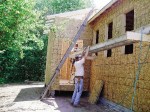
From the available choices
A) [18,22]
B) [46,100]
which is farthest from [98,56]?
[18,22]

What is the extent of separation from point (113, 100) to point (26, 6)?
5.30 metres

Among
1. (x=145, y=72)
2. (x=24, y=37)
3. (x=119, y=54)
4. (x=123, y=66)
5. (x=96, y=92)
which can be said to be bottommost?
(x=96, y=92)

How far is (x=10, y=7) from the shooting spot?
771 cm

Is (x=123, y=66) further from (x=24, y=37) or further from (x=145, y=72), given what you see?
(x=24, y=37)

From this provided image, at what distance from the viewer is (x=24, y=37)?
1095 centimetres

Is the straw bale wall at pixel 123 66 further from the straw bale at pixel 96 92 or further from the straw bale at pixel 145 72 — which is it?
the straw bale at pixel 96 92

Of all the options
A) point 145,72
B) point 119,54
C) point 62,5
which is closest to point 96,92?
point 119,54

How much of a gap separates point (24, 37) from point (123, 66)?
537 centimetres

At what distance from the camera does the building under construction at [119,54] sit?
575cm

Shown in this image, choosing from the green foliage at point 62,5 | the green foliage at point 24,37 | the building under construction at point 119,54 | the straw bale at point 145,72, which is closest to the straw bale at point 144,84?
the building under construction at point 119,54

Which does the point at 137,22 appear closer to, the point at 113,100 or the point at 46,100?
the point at 113,100

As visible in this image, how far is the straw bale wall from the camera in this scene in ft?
22.3

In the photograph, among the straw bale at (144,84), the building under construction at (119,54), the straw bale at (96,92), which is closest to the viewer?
the building under construction at (119,54)

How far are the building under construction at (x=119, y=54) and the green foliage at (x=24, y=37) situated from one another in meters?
1.29
